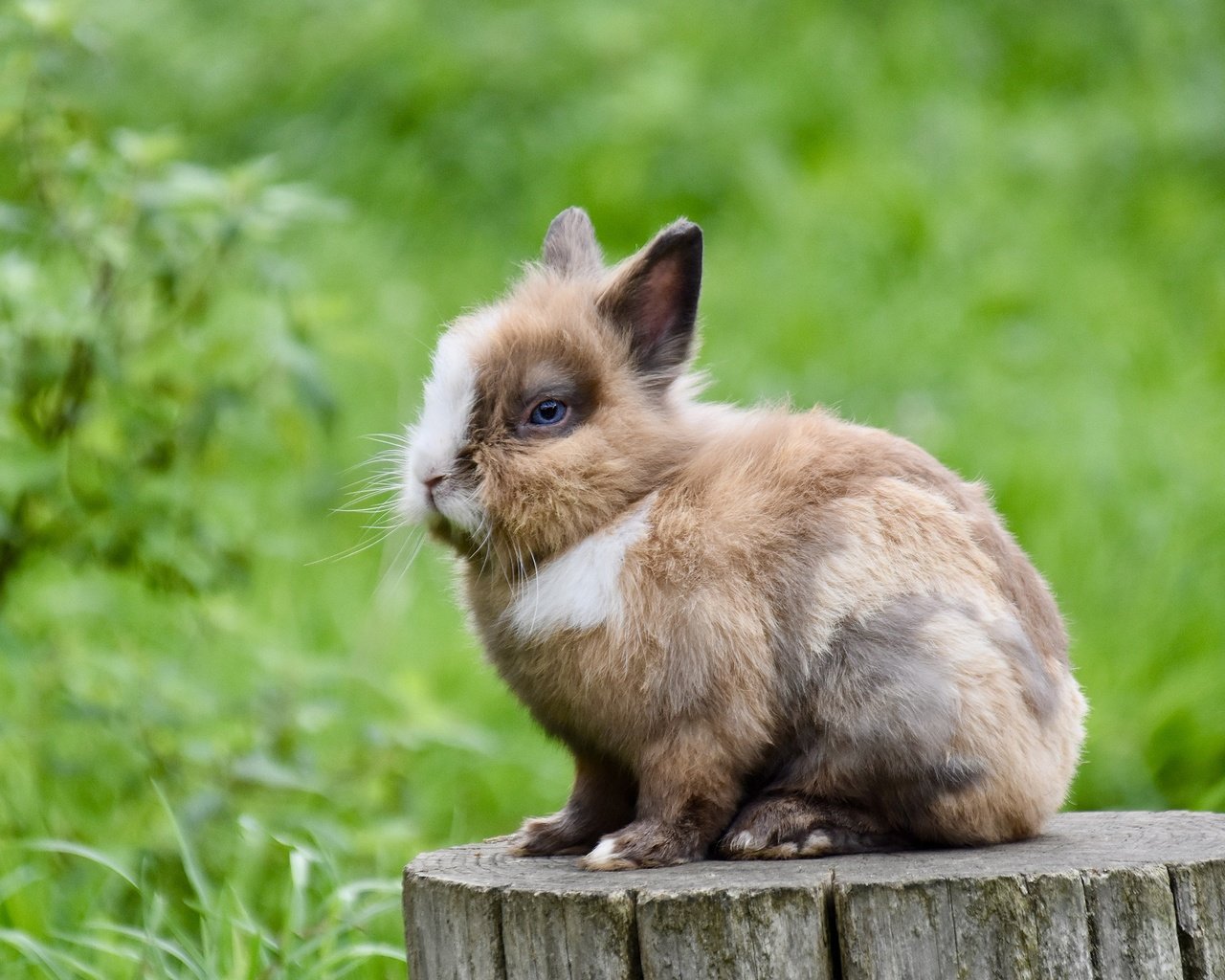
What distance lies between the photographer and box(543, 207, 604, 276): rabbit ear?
3164mm

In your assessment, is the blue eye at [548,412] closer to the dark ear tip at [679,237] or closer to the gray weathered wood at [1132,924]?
the dark ear tip at [679,237]

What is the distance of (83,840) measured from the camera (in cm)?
455

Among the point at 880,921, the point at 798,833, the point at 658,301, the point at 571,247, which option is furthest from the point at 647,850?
the point at 571,247

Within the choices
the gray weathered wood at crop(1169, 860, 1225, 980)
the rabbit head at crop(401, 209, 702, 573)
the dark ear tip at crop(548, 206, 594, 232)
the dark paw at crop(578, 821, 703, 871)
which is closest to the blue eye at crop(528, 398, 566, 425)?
the rabbit head at crop(401, 209, 702, 573)

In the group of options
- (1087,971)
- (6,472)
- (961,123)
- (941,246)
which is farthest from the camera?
(961,123)

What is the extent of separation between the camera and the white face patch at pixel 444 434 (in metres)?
2.79

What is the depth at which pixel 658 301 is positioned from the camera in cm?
292

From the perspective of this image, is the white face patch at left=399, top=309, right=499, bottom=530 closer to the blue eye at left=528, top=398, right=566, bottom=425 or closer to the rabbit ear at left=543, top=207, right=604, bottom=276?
the blue eye at left=528, top=398, right=566, bottom=425

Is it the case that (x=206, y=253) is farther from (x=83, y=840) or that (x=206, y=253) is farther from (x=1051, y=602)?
(x=1051, y=602)

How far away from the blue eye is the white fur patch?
0.23 meters

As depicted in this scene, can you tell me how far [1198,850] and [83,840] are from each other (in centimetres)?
330

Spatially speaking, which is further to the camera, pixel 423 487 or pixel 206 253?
pixel 206 253

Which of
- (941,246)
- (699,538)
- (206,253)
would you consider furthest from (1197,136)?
(699,538)

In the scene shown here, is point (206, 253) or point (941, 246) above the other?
point (941, 246)
